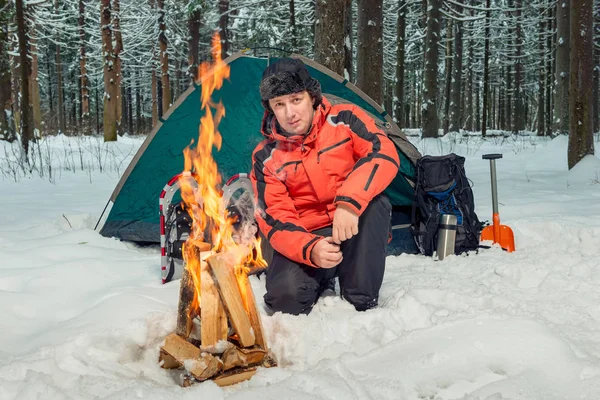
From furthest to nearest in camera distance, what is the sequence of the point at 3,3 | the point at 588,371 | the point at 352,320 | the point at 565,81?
the point at 565,81, the point at 3,3, the point at 352,320, the point at 588,371

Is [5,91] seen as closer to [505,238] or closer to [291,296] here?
[291,296]

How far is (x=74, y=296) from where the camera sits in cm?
279

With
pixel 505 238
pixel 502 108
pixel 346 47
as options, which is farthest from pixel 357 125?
pixel 502 108

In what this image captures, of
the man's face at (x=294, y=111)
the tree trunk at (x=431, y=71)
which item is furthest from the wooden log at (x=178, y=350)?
the tree trunk at (x=431, y=71)

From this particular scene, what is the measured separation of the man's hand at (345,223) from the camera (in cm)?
225

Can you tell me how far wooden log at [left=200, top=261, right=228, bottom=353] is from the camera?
1935 millimetres

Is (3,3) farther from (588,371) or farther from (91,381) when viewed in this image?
(588,371)

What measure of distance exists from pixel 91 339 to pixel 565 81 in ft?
36.6

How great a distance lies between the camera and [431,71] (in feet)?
40.9

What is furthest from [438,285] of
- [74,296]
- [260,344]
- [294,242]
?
[74,296]

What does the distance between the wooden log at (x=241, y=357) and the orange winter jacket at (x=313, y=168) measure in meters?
0.56

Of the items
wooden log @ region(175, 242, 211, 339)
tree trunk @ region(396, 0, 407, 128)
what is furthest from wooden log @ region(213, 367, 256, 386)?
tree trunk @ region(396, 0, 407, 128)

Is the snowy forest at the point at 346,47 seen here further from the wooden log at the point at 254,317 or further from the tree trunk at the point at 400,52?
the wooden log at the point at 254,317

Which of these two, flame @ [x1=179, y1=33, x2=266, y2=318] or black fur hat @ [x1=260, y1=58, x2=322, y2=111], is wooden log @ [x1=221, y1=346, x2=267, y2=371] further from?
black fur hat @ [x1=260, y1=58, x2=322, y2=111]
